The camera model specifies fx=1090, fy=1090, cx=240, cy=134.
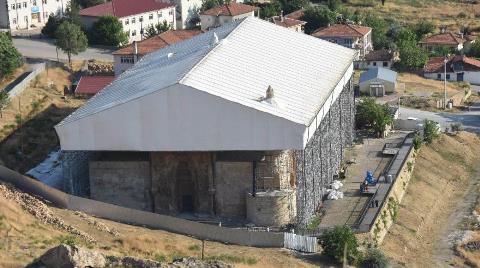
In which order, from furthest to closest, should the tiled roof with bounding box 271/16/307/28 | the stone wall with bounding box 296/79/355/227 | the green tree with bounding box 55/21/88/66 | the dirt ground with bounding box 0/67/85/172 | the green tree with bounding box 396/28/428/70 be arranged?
the tiled roof with bounding box 271/16/307/28 < the green tree with bounding box 396/28/428/70 < the green tree with bounding box 55/21/88/66 < the dirt ground with bounding box 0/67/85/172 < the stone wall with bounding box 296/79/355/227

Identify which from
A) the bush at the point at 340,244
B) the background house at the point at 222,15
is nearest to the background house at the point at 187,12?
the background house at the point at 222,15

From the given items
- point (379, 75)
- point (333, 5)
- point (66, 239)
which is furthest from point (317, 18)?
point (66, 239)

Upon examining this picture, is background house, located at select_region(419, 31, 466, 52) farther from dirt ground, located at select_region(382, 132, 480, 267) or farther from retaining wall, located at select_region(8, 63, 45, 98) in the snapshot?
retaining wall, located at select_region(8, 63, 45, 98)

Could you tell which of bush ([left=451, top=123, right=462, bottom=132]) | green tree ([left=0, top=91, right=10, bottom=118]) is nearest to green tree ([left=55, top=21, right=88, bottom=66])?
green tree ([left=0, top=91, right=10, bottom=118])

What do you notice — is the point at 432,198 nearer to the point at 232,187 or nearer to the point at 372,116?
the point at 372,116

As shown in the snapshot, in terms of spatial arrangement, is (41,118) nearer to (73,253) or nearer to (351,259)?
(351,259)

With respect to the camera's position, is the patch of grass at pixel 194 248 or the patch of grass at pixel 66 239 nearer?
the patch of grass at pixel 66 239

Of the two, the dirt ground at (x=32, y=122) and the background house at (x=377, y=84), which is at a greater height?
the dirt ground at (x=32, y=122)

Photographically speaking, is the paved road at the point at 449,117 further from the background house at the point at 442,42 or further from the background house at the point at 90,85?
the background house at the point at 90,85
